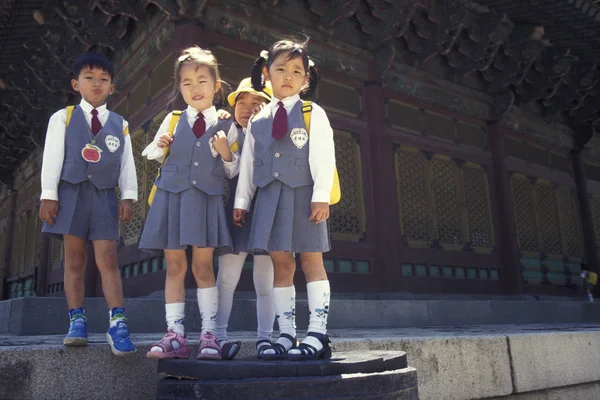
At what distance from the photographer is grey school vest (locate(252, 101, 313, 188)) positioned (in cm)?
212

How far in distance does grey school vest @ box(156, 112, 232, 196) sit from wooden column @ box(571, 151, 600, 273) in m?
8.35

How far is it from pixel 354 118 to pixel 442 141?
165 cm

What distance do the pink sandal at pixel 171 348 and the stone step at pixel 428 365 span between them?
4.8 inches

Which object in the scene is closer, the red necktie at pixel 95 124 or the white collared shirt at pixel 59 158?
the white collared shirt at pixel 59 158

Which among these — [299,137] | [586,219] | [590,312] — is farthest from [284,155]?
[586,219]

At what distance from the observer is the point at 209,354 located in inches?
76.4

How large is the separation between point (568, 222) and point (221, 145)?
803cm

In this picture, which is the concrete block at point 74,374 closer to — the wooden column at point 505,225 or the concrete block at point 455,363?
the concrete block at point 455,363

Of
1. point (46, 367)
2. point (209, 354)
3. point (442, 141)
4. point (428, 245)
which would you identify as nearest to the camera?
point (46, 367)

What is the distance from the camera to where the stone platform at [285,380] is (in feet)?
5.15

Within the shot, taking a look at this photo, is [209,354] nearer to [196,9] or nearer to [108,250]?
[108,250]

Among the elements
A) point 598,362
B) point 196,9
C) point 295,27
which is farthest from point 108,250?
point 295,27

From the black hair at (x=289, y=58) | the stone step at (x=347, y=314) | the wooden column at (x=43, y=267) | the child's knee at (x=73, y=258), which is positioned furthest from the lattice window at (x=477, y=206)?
the wooden column at (x=43, y=267)

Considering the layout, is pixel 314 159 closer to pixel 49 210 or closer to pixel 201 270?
pixel 201 270
